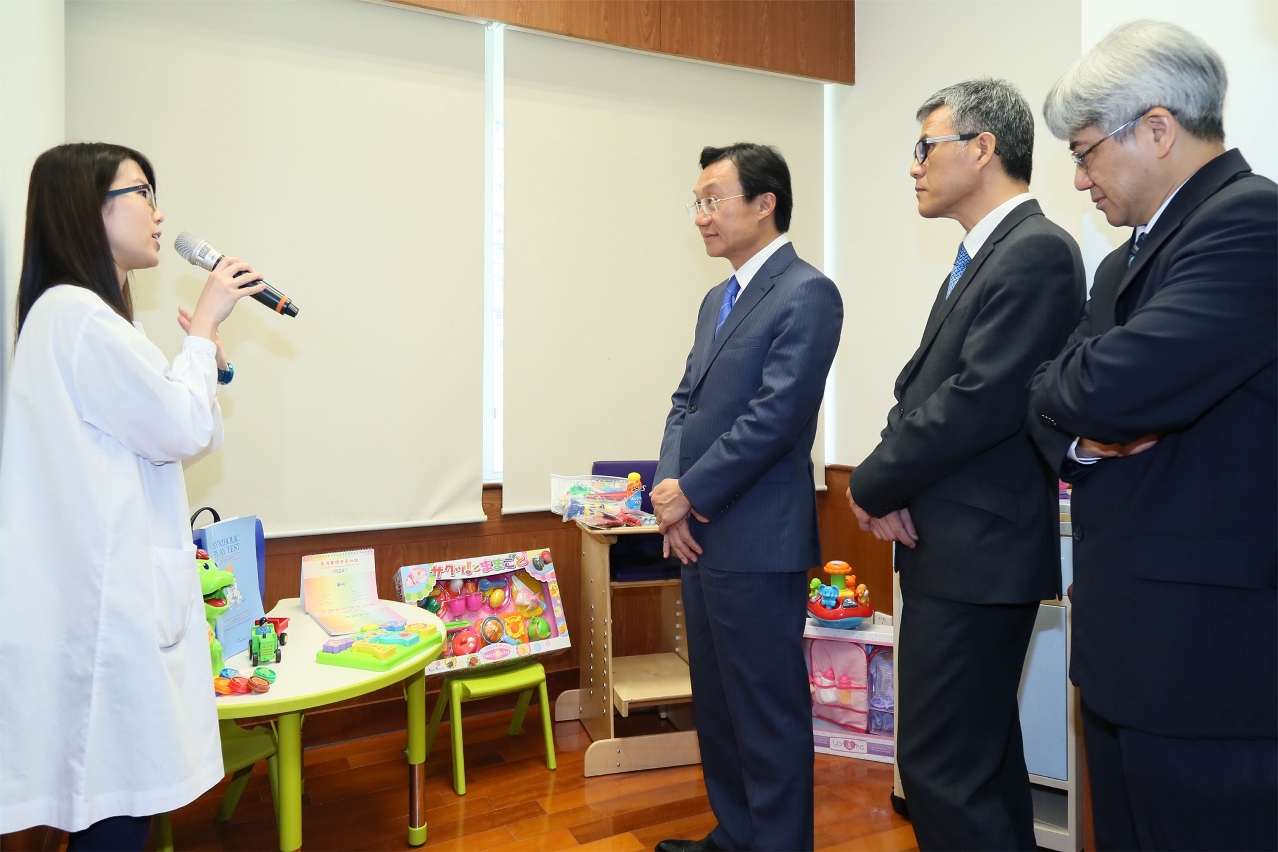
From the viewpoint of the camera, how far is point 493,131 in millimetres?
3152

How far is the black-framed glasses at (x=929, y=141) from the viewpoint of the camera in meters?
1.61

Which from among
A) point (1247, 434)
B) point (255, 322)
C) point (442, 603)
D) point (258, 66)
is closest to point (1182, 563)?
point (1247, 434)

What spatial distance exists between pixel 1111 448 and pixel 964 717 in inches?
22.9

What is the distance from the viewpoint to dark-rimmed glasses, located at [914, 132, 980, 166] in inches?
63.3

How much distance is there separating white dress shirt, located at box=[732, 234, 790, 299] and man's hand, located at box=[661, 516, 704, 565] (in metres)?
0.58

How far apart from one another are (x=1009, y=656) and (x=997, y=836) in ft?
1.02

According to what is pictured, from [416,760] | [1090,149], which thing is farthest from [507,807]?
[1090,149]

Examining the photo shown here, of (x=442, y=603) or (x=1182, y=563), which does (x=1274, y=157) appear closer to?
(x=1182, y=563)

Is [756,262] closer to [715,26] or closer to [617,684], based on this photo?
[617,684]

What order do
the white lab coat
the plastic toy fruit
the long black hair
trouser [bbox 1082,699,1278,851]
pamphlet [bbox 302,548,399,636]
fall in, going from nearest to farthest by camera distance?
trouser [bbox 1082,699,1278,851] → the white lab coat → the long black hair → pamphlet [bbox 302,548,399,636] → the plastic toy fruit

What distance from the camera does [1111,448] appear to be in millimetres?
Result: 1164

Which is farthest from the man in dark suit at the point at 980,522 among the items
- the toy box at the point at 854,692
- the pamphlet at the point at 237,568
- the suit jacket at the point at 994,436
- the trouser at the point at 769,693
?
the pamphlet at the point at 237,568

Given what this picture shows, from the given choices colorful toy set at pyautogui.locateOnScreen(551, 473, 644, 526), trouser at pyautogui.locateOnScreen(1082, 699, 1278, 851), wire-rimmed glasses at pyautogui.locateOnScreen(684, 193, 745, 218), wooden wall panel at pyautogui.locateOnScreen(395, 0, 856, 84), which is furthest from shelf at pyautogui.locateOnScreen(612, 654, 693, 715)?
wooden wall panel at pyautogui.locateOnScreen(395, 0, 856, 84)

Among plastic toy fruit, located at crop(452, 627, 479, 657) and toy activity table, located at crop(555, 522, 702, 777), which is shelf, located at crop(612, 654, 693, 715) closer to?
toy activity table, located at crop(555, 522, 702, 777)
